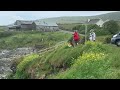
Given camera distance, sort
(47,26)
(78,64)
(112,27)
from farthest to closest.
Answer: (47,26), (112,27), (78,64)

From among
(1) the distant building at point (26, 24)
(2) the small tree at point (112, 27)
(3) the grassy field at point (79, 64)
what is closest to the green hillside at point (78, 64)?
(3) the grassy field at point (79, 64)

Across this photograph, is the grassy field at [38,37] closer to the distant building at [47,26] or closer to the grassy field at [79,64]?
the distant building at [47,26]

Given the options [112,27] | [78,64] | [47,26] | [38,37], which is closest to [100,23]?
[112,27]

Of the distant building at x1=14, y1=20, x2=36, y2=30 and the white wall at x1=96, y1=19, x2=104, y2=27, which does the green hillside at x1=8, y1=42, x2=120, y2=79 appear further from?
the white wall at x1=96, y1=19, x2=104, y2=27

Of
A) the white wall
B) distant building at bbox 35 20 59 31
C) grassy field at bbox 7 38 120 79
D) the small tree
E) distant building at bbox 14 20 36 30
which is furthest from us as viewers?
distant building at bbox 35 20 59 31

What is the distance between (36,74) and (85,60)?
3692 millimetres

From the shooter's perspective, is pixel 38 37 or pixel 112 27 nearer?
pixel 112 27

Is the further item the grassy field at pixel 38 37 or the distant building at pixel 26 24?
the grassy field at pixel 38 37

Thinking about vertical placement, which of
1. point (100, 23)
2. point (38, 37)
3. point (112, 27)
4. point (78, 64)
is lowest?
point (38, 37)


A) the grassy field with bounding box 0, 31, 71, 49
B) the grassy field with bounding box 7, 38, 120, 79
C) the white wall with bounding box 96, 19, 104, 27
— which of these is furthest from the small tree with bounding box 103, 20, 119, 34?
the grassy field with bounding box 7, 38, 120, 79

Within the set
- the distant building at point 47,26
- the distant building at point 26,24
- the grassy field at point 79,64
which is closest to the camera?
the grassy field at point 79,64

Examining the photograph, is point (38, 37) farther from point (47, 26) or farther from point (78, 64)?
point (78, 64)
